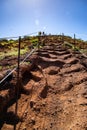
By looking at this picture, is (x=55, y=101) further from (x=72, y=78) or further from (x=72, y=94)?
(x=72, y=78)

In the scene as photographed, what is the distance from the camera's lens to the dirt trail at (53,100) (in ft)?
24.2

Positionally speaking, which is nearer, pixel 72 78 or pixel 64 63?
pixel 72 78

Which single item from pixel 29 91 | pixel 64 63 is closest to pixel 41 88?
pixel 29 91

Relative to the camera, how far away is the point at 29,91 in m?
9.62

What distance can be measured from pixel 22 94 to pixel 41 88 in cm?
112

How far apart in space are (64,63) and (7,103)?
672 cm

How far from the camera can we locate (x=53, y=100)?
9.18 meters

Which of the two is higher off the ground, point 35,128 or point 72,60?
point 72,60

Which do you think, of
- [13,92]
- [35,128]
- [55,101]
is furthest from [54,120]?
[13,92]

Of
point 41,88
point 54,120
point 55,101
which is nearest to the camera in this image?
point 54,120

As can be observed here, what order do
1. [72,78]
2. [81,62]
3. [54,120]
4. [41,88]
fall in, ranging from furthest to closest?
[81,62] → [72,78] → [41,88] → [54,120]

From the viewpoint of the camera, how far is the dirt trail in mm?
7383

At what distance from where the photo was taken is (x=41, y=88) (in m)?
10.0

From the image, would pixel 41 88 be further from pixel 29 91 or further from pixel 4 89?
pixel 4 89
